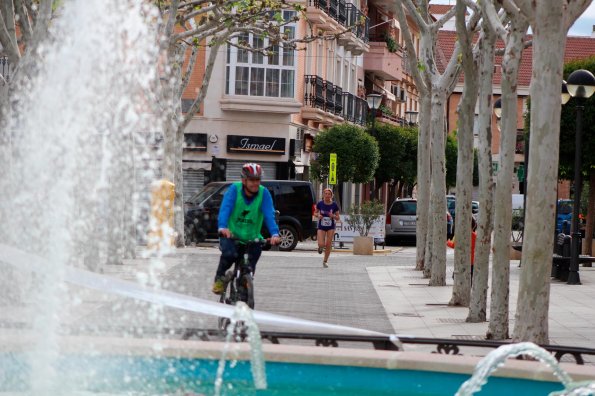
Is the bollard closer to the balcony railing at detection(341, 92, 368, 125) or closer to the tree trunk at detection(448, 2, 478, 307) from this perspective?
the tree trunk at detection(448, 2, 478, 307)

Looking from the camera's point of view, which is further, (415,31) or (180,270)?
(415,31)

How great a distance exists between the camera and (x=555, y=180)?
11867 mm

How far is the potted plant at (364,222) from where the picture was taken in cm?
3744

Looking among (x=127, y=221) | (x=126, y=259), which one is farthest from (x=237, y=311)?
(x=127, y=221)

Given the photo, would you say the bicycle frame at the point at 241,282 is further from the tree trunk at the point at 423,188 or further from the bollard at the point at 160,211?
the bollard at the point at 160,211

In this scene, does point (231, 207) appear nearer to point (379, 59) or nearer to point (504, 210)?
point (504, 210)

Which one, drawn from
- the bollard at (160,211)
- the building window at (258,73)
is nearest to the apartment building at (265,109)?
the building window at (258,73)

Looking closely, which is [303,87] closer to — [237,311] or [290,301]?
[290,301]

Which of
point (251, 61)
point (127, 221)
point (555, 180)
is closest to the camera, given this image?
point (555, 180)

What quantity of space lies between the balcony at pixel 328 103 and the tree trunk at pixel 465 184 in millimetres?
36008

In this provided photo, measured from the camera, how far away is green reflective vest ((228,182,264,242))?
13.2m

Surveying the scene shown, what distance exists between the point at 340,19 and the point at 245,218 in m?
46.8

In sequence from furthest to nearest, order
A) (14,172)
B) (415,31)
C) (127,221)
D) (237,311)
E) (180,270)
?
(415,31) < (127,221) < (180,270) < (14,172) < (237,311)

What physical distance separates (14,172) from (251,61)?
1234 inches
